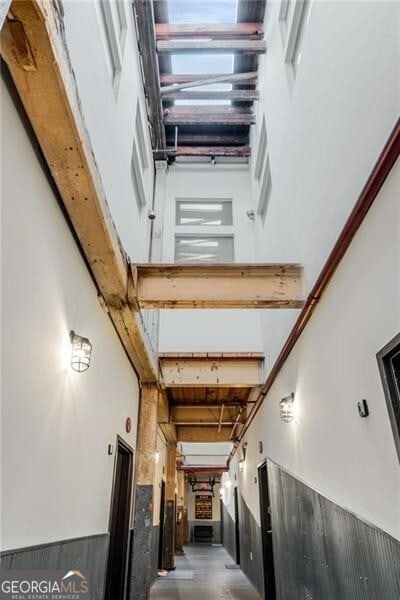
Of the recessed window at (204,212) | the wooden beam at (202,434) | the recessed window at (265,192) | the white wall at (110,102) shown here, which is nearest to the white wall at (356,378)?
the white wall at (110,102)

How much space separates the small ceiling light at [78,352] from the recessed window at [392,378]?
1.75 meters

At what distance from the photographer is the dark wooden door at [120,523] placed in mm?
4195

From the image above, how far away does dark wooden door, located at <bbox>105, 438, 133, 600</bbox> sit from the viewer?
13.8 ft

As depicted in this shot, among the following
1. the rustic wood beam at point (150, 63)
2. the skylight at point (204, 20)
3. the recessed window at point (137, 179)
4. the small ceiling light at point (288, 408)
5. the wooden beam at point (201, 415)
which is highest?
the skylight at point (204, 20)

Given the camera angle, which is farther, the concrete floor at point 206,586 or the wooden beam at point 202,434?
the wooden beam at point 202,434

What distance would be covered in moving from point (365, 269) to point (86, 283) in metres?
1.90

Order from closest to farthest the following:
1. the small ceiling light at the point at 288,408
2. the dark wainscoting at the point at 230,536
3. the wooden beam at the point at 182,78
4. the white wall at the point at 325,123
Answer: the white wall at the point at 325,123 < the small ceiling light at the point at 288,408 < the wooden beam at the point at 182,78 < the dark wainscoting at the point at 230,536

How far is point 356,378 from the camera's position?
231 cm

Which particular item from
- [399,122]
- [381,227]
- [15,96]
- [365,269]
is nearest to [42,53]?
[15,96]

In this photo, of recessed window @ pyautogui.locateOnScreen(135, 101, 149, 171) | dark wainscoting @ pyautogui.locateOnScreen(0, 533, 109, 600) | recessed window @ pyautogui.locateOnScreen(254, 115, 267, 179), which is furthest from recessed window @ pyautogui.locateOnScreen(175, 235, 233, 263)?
dark wainscoting @ pyautogui.locateOnScreen(0, 533, 109, 600)

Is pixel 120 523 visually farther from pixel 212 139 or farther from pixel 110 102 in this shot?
pixel 212 139

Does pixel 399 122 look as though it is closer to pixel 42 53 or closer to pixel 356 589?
pixel 42 53

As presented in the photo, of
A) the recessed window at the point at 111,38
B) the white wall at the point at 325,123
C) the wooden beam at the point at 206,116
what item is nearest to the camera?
the white wall at the point at 325,123

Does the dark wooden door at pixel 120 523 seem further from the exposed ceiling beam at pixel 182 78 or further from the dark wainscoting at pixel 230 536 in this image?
the dark wainscoting at pixel 230 536
